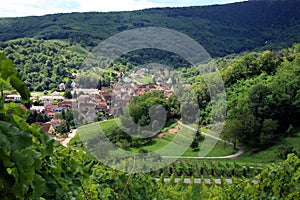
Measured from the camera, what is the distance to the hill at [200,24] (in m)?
86.6

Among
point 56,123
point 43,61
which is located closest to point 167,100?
point 56,123

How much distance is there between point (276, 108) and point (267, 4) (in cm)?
9478

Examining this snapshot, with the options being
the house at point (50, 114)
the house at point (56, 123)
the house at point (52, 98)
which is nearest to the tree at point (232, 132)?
the house at point (56, 123)

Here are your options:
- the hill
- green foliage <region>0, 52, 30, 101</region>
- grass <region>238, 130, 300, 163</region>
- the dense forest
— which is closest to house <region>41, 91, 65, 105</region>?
the dense forest

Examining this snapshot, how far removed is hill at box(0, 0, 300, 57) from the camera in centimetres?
8662

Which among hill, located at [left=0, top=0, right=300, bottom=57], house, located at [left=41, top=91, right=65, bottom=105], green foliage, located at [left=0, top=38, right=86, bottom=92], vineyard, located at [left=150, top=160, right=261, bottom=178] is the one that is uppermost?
hill, located at [left=0, top=0, right=300, bottom=57]

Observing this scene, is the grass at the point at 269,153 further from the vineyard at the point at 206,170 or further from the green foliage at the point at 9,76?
the green foliage at the point at 9,76

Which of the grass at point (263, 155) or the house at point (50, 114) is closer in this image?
the grass at point (263, 155)

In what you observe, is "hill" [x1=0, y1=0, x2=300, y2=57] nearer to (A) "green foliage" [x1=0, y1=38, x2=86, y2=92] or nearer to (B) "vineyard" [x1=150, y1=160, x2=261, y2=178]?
(A) "green foliage" [x1=0, y1=38, x2=86, y2=92]

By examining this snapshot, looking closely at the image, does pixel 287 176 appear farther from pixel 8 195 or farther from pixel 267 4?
pixel 267 4

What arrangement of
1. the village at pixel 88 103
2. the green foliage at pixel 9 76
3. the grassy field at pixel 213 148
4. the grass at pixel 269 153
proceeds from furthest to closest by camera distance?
the grass at pixel 269 153 < the village at pixel 88 103 < the grassy field at pixel 213 148 < the green foliage at pixel 9 76

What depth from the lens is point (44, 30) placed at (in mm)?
91875

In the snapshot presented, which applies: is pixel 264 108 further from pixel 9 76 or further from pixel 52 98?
pixel 9 76

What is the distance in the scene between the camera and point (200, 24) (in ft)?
339
